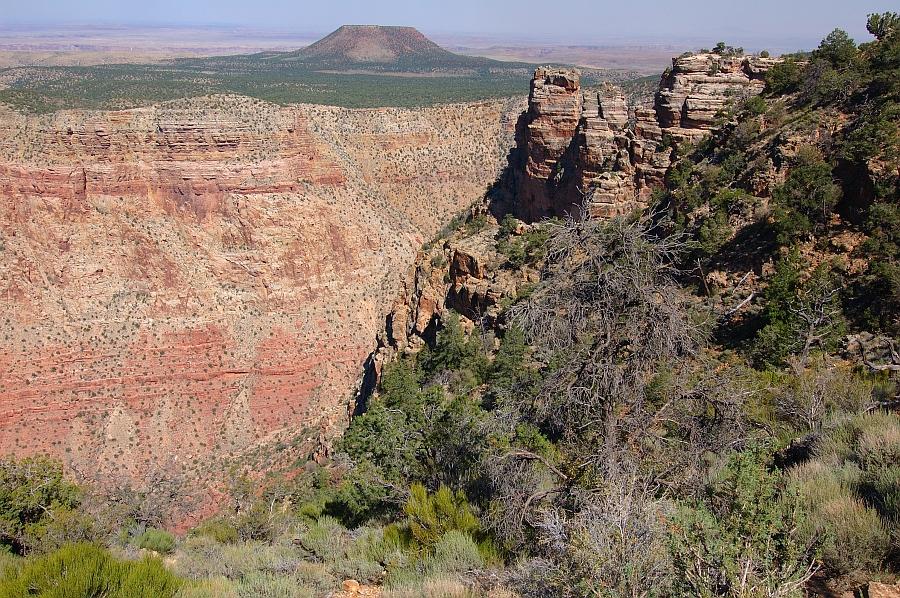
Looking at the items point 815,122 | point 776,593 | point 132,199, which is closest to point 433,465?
point 776,593

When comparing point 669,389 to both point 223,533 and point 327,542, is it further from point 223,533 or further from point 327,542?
point 223,533

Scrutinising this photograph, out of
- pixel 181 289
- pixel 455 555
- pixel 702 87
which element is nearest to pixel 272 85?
pixel 181 289

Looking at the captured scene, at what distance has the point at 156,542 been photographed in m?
13.0

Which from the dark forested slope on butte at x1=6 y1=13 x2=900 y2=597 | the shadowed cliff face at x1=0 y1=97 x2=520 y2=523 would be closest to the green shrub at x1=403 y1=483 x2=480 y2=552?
the dark forested slope on butte at x1=6 y1=13 x2=900 y2=597

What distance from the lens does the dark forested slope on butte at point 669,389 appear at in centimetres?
586

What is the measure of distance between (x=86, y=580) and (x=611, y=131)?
2550cm

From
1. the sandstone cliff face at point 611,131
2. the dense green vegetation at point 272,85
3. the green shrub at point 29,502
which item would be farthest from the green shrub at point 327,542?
the dense green vegetation at point 272,85

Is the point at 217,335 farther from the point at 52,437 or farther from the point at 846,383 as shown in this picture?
the point at 846,383

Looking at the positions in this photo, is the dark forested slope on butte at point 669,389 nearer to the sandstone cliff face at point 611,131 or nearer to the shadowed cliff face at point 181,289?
the sandstone cliff face at point 611,131

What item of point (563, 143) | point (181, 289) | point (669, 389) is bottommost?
point (181, 289)

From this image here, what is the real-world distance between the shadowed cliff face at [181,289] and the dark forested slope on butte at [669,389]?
1016 cm

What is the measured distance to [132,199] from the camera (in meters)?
39.0

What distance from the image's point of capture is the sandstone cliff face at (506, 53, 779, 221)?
2359 cm

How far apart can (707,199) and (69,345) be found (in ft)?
111
